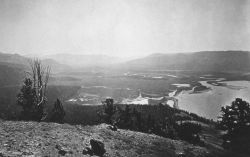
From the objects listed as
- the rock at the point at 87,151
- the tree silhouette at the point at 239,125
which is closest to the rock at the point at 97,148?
the rock at the point at 87,151

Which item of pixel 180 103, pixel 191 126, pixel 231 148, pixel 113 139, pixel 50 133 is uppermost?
pixel 50 133

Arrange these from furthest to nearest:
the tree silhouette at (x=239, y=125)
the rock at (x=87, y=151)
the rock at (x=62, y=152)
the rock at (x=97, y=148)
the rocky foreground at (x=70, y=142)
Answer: the tree silhouette at (x=239, y=125)
the rock at (x=97, y=148)
the rock at (x=87, y=151)
the rock at (x=62, y=152)
the rocky foreground at (x=70, y=142)

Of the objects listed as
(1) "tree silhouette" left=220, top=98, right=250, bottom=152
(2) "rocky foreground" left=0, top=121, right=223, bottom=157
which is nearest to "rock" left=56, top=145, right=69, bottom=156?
(2) "rocky foreground" left=0, top=121, right=223, bottom=157

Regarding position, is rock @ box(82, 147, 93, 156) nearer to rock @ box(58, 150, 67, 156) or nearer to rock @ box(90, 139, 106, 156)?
rock @ box(90, 139, 106, 156)

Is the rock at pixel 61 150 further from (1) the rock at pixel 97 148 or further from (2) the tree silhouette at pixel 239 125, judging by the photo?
(2) the tree silhouette at pixel 239 125

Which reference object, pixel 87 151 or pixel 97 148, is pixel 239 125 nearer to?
pixel 97 148

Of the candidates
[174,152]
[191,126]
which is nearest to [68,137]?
[174,152]

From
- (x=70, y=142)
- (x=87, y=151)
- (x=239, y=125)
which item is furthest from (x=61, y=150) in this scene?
(x=239, y=125)

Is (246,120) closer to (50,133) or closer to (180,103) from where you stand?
(50,133)
